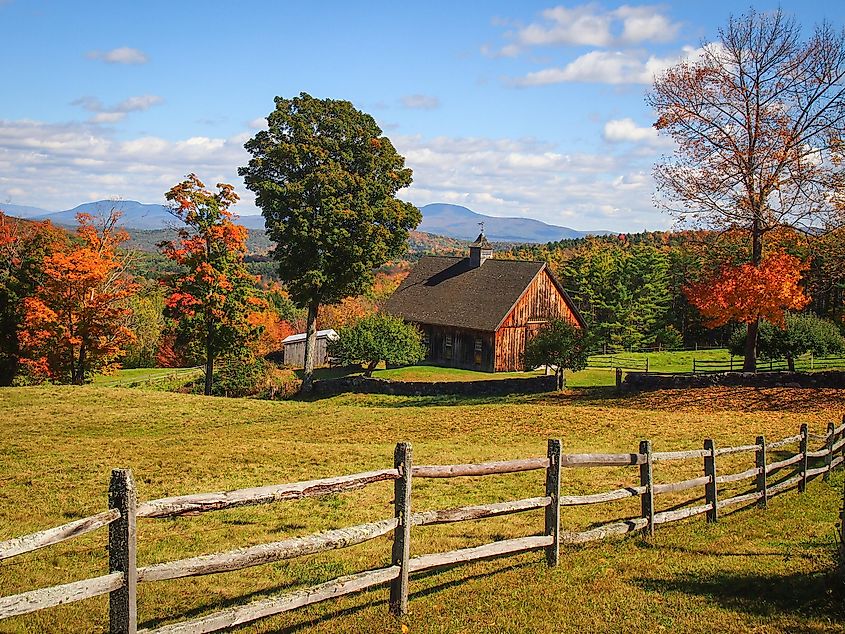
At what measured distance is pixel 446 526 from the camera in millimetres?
12578

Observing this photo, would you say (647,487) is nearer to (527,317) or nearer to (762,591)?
(762,591)

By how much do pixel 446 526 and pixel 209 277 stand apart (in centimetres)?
2933

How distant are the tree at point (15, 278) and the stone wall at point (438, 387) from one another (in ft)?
56.7

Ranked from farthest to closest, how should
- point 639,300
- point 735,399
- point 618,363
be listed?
point 639,300, point 618,363, point 735,399

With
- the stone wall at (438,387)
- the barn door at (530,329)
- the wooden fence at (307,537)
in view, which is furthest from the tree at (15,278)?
the wooden fence at (307,537)

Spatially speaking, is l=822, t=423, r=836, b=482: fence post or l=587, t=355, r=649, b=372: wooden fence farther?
l=587, t=355, r=649, b=372: wooden fence

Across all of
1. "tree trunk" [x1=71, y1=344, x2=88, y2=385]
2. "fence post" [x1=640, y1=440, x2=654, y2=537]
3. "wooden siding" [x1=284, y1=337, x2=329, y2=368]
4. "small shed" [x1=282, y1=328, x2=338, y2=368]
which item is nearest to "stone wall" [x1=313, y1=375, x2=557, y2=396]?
"tree trunk" [x1=71, y1=344, x2=88, y2=385]

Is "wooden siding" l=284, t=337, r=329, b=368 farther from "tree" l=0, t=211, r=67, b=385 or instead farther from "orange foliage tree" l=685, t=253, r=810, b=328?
"orange foliage tree" l=685, t=253, r=810, b=328

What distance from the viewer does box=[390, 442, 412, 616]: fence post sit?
7.59 meters

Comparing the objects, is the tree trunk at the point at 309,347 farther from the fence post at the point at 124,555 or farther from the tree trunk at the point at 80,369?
the fence post at the point at 124,555

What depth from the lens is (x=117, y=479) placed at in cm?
581

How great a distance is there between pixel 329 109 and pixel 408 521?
38.3m

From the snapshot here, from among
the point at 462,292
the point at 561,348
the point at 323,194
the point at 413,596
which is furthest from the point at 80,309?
the point at 413,596

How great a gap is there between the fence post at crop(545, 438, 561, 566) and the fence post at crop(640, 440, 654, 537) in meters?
2.18
